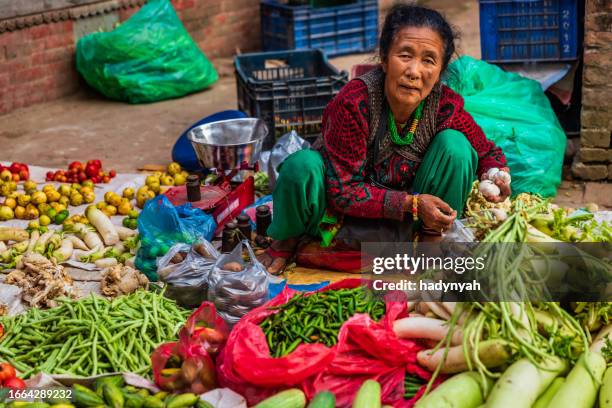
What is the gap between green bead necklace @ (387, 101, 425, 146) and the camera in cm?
395

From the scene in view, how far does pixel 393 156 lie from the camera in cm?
402

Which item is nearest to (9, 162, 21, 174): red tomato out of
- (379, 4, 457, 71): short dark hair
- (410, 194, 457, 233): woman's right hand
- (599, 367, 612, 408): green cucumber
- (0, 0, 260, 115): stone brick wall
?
(0, 0, 260, 115): stone brick wall

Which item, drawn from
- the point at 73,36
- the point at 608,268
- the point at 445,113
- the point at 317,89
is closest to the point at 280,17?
the point at 73,36

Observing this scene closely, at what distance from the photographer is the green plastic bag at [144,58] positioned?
7.43 meters

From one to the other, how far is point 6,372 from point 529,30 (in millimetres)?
4137

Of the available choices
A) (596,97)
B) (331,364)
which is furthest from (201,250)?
(596,97)

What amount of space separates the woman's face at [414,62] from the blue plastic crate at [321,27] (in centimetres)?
497

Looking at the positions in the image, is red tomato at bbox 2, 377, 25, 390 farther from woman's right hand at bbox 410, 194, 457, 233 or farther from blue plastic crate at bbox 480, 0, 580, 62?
blue plastic crate at bbox 480, 0, 580, 62

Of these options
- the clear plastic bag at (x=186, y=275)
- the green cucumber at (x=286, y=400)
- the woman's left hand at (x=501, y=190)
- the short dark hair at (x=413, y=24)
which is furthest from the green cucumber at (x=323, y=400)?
the short dark hair at (x=413, y=24)

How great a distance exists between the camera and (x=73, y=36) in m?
7.68

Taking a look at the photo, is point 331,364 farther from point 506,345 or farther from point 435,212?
point 435,212

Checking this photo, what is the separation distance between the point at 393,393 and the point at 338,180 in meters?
1.35

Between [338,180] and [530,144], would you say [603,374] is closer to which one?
[338,180]

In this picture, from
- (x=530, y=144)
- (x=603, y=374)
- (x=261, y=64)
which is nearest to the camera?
(x=603, y=374)
